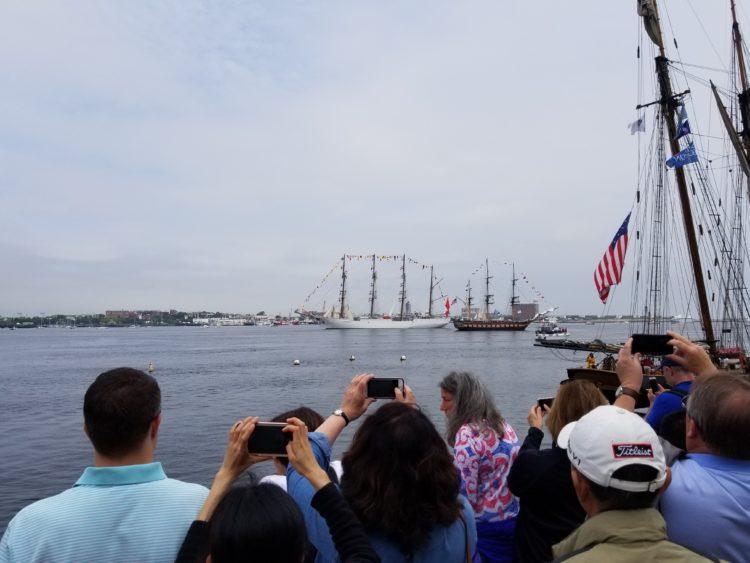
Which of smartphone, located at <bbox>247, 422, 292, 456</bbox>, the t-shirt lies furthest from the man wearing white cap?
the t-shirt

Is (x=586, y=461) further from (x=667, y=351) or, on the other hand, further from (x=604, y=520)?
(x=667, y=351)

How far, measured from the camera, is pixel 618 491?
2.12 meters

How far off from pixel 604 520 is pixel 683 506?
0.76 metres

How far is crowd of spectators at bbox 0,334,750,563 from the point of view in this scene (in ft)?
6.59

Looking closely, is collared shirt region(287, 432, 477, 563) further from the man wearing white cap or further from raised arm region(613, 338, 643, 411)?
raised arm region(613, 338, 643, 411)

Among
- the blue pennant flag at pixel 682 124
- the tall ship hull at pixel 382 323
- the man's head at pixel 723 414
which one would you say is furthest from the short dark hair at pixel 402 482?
the tall ship hull at pixel 382 323

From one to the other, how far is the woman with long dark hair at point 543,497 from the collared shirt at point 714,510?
2.11 ft

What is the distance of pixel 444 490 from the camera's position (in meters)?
2.46

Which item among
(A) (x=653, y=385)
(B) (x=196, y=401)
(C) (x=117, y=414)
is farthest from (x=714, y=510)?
(B) (x=196, y=401)

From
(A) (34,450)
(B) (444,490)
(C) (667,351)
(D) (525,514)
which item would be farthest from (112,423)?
(A) (34,450)

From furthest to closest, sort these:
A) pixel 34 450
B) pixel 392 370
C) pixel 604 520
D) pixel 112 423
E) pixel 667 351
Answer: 1. pixel 392 370
2. pixel 34 450
3. pixel 667 351
4. pixel 112 423
5. pixel 604 520

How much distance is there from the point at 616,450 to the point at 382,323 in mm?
183670

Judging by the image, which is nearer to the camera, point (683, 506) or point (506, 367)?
point (683, 506)

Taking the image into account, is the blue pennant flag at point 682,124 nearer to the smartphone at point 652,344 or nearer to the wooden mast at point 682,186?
the wooden mast at point 682,186
